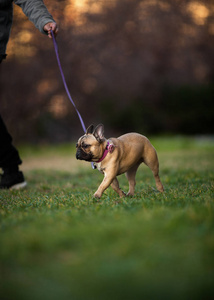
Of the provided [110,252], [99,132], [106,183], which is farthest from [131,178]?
[110,252]

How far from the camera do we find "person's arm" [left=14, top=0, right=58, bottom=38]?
3885mm

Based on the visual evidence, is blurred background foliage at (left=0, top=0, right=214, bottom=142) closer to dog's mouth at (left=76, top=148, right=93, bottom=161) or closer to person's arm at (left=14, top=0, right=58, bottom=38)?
person's arm at (left=14, top=0, right=58, bottom=38)

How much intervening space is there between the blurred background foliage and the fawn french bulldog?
768 centimetres

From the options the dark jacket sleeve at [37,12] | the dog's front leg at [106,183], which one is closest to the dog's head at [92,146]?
the dog's front leg at [106,183]

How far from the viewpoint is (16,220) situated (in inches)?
105

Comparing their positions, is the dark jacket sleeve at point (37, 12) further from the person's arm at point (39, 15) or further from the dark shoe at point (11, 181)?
the dark shoe at point (11, 181)

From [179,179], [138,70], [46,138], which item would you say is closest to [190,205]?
[179,179]

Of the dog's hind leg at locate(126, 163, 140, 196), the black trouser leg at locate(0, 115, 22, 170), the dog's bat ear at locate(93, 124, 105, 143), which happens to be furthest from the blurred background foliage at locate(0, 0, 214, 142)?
the dog's bat ear at locate(93, 124, 105, 143)

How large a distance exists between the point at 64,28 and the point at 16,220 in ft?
32.3

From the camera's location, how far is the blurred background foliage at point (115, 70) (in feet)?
39.8

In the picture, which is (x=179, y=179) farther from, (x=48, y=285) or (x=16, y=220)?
(x=48, y=285)

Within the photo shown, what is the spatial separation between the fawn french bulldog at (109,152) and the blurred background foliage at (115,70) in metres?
7.68

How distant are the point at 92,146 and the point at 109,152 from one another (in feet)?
0.60

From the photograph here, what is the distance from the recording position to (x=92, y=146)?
3520mm
